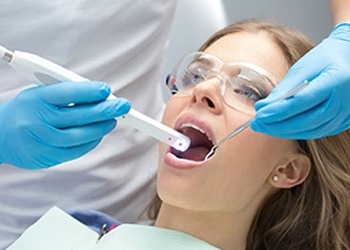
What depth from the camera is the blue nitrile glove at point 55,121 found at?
1301 millimetres

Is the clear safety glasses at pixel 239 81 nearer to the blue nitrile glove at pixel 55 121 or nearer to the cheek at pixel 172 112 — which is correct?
the cheek at pixel 172 112

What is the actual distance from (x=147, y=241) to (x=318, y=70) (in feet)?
1.71

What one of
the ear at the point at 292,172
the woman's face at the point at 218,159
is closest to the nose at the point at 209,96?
the woman's face at the point at 218,159

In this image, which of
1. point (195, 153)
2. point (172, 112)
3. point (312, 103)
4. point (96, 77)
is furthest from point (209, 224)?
point (96, 77)

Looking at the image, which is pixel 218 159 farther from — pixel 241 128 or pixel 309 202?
pixel 309 202

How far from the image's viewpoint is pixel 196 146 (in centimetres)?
153

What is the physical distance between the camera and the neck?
153 cm

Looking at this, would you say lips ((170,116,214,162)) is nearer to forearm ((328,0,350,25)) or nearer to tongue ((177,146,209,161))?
tongue ((177,146,209,161))

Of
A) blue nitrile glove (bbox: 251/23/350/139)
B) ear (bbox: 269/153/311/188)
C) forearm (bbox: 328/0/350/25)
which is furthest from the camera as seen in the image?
forearm (bbox: 328/0/350/25)

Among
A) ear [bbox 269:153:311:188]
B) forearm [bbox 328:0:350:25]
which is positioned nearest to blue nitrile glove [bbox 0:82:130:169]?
ear [bbox 269:153:311:188]

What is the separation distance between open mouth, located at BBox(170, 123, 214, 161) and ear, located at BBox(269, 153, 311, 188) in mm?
160

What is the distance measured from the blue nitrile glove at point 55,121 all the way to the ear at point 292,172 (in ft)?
1.33

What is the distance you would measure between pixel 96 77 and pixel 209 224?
510 mm

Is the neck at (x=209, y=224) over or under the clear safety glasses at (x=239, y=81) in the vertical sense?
under
